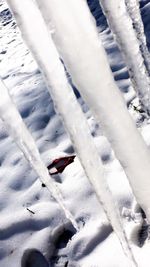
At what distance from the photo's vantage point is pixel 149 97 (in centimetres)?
229

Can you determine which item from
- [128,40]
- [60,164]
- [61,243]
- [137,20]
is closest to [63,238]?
[61,243]

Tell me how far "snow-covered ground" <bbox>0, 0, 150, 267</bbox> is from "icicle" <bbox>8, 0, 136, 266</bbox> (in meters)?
0.45

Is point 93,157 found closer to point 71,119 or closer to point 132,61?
point 71,119

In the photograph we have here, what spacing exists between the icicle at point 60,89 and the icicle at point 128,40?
2.97ft

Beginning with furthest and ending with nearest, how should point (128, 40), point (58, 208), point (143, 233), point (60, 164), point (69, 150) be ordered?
point (69, 150), point (60, 164), point (58, 208), point (128, 40), point (143, 233)

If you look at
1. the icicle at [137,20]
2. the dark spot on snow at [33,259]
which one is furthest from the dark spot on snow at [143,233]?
the icicle at [137,20]

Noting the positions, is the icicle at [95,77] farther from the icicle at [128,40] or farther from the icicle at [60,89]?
the icicle at [128,40]

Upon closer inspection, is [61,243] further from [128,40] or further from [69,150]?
[128,40]

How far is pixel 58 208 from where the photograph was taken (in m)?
2.24

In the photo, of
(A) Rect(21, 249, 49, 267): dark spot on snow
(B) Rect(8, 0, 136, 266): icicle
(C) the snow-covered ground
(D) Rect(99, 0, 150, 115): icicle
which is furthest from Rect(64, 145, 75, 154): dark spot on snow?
(B) Rect(8, 0, 136, 266): icicle

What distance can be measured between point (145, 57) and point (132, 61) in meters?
0.48

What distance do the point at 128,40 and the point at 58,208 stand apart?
1.23 m

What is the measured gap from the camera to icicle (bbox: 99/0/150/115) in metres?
1.95

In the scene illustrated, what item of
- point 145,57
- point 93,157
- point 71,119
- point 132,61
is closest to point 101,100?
point 71,119
